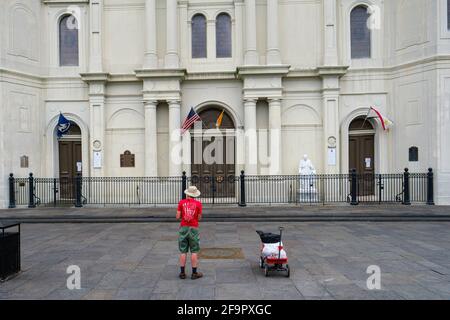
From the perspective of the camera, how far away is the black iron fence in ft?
54.7

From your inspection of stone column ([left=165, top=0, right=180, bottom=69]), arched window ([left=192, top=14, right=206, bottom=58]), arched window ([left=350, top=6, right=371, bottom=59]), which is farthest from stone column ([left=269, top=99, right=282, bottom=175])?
stone column ([left=165, top=0, right=180, bottom=69])

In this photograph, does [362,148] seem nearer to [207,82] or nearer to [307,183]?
[307,183]

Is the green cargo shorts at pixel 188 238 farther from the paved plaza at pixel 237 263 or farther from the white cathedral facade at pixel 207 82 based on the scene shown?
the white cathedral facade at pixel 207 82

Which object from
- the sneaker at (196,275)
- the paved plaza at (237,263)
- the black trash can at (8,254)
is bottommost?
the paved plaza at (237,263)

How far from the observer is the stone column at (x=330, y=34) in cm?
1795

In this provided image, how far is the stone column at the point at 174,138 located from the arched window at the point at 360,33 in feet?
31.9

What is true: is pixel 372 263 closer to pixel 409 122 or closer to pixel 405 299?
pixel 405 299

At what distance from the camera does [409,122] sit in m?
17.5

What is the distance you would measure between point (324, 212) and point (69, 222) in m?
9.96

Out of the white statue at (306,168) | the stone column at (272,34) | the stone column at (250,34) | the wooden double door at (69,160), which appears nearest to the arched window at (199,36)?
the stone column at (250,34)

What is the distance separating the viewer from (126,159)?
1892cm

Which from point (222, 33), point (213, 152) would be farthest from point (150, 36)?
point (213, 152)

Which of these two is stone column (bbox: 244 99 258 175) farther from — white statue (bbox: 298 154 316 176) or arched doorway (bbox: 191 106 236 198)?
white statue (bbox: 298 154 316 176)

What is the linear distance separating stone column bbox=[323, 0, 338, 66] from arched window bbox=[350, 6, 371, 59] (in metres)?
1.34
